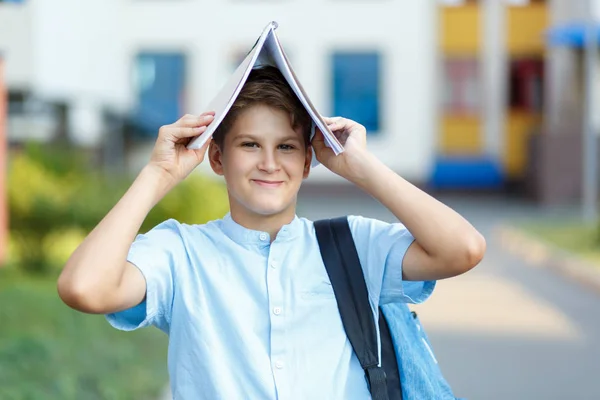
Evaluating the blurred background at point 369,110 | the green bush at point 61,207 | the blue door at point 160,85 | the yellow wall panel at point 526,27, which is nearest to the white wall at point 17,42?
the blurred background at point 369,110

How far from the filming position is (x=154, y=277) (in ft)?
8.00

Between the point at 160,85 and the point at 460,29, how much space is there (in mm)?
7953

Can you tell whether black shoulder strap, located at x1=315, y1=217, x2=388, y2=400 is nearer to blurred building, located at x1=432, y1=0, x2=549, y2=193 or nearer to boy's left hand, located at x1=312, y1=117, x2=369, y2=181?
boy's left hand, located at x1=312, y1=117, x2=369, y2=181

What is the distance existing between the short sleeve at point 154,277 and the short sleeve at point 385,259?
1.41ft

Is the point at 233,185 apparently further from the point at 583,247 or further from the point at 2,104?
the point at 583,247

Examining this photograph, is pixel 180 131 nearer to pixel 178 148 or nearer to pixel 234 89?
pixel 178 148

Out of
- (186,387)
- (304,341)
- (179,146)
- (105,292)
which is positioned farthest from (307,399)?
(179,146)

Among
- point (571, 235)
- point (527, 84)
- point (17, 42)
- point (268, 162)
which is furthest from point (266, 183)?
point (527, 84)

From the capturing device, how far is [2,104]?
11828mm

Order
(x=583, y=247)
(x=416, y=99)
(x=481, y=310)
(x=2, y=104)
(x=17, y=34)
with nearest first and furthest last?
(x=481, y=310) → (x=2, y=104) → (x=583, y=247) → (x=17, y=34) → (x=416, y=99)

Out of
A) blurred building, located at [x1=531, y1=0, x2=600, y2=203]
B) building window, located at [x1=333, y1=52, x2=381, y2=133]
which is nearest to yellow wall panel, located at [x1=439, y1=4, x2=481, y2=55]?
building window, located at [x1=333, y1=52, x2=381, y2=133]

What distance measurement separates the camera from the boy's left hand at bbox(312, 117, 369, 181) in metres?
2.58

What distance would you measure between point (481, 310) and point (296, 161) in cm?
770

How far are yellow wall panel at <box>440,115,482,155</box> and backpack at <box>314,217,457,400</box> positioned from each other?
84.3 ft
